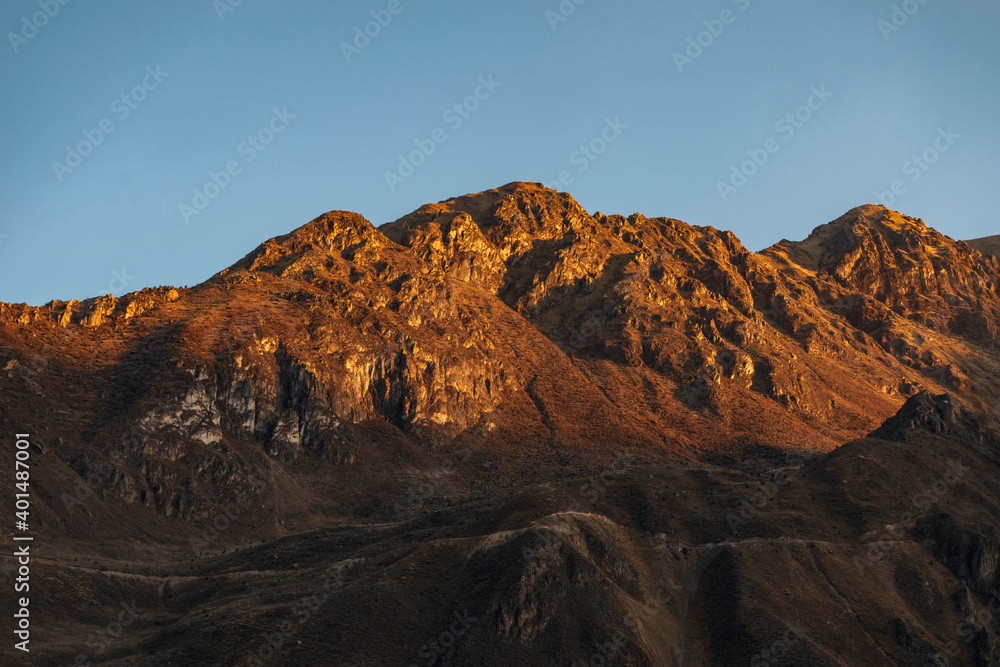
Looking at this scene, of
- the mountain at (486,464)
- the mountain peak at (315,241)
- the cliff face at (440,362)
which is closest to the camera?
the mountain at (486,464)

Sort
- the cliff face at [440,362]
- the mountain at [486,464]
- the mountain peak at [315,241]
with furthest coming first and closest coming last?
the mountain peak at [315,241], the cliff face at [440,362], the mountain at [486,464]

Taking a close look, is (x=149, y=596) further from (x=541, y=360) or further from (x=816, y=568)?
(x=541, y=360)

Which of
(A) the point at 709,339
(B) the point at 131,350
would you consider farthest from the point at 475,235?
(B) the point at 131,350

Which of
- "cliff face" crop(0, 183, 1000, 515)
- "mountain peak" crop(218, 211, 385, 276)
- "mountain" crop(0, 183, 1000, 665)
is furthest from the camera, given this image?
"mountain peak" crop(218, 211, 385, 276)

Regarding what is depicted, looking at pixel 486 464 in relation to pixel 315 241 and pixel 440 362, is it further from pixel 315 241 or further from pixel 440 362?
pixel 315 241

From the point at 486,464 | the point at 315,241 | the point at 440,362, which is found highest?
the point at 315,241

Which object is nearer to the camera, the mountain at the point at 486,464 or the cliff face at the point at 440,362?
the mountain at the point at 486,464

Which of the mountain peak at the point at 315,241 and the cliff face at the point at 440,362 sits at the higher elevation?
the mountain peak at the point at 315,241

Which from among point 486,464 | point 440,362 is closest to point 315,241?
point 440,362
